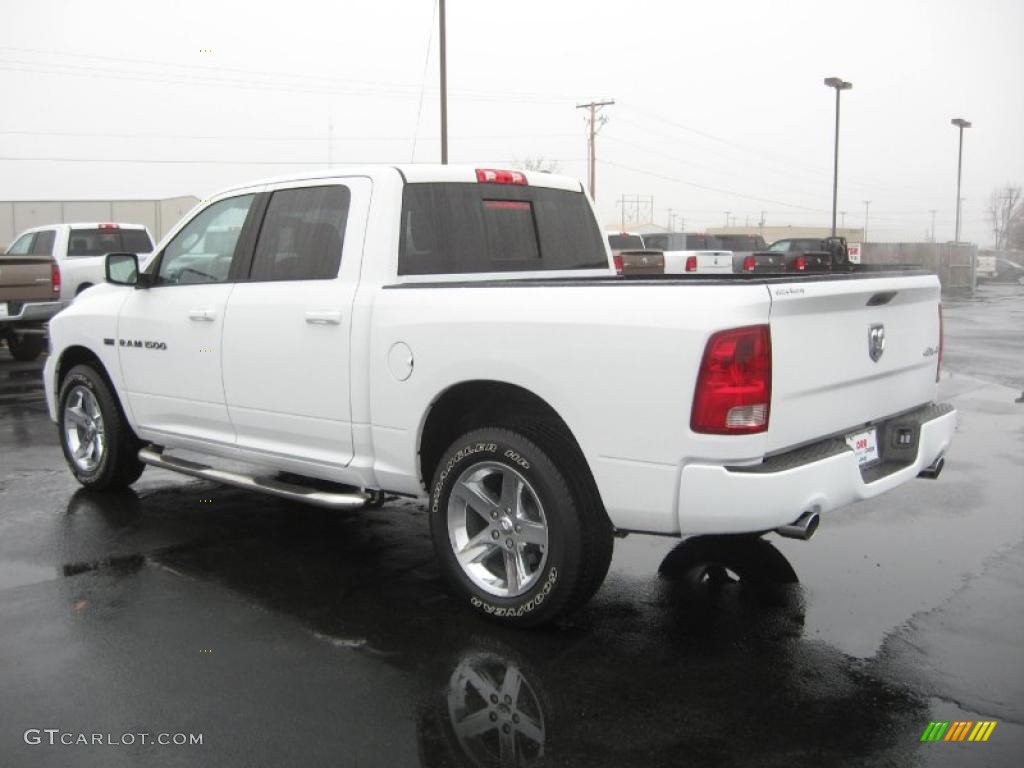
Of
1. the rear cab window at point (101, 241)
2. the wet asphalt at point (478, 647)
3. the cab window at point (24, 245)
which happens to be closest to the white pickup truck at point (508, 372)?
the wet asphalt at point (478, 647)

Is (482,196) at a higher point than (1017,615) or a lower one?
higher

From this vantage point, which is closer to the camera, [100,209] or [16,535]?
[16,535]

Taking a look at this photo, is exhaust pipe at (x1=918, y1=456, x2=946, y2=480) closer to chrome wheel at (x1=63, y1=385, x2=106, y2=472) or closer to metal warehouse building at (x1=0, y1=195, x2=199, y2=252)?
chrome wheel at (x1=63, y1=385, x2=106, y2=472)

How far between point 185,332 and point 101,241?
13558 mm

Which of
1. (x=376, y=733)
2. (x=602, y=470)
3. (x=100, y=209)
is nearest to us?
(x=376, y=733)

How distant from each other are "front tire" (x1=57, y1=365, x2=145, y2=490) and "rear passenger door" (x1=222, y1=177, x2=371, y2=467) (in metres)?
1.49

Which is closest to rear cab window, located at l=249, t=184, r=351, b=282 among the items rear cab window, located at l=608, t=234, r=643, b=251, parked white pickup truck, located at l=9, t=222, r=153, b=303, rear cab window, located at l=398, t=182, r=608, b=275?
rear cab window, located at l=398, t=182, r=608, b=275

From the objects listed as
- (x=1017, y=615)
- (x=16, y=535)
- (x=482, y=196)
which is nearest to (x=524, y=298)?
(x=482, y=196)

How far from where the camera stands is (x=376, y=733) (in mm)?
3436

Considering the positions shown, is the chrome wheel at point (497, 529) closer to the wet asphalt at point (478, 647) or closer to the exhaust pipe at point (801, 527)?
the wet asphalt at point (478, 647)

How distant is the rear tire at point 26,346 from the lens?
16.0 metres

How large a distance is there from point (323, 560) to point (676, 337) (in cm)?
260

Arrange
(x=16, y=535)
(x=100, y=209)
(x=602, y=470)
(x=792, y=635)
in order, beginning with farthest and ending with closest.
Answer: (x=100, y=209) < (x=16, y=535) < (x=792, y=635) < (x=602, y=470)

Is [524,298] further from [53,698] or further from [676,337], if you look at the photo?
[53,698]
